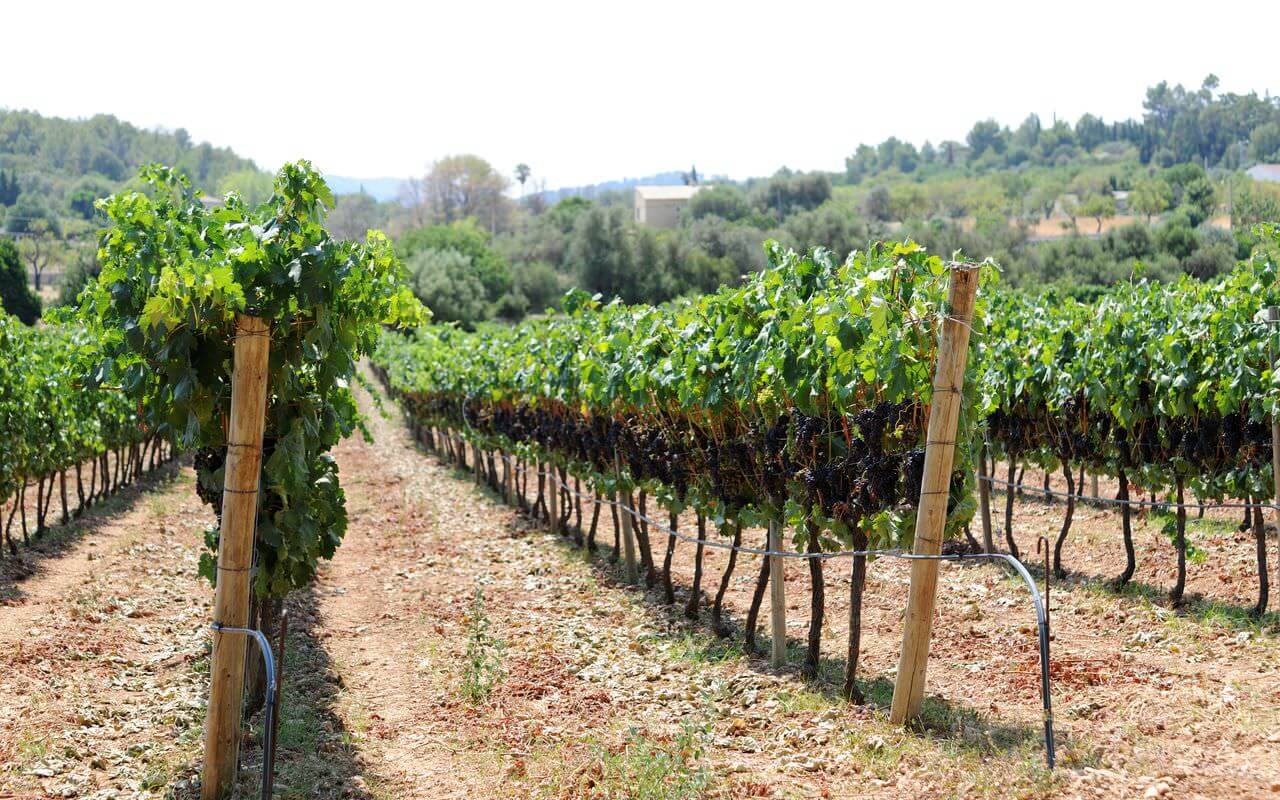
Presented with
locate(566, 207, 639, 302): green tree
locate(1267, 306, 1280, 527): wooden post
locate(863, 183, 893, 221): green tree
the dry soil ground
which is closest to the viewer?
the dry soil ground

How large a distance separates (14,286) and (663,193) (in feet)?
262

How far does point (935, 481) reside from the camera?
6434 millimetres

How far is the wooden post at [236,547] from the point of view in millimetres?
6012

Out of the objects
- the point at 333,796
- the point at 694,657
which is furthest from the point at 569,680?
the point at 333,796

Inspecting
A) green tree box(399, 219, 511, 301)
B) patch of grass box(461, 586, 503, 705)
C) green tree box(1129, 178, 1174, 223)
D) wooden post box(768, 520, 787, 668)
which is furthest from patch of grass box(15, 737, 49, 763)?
green tree box(1129, 178, 1174, 223)

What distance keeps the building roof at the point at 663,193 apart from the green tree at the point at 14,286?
70141 mm

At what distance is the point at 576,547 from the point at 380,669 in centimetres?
593

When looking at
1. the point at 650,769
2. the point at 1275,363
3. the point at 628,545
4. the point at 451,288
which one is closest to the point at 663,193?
the point at 451,288

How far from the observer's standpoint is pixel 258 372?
6.03 m

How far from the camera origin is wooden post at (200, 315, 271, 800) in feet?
19.7

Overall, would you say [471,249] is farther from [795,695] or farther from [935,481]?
[935,481]

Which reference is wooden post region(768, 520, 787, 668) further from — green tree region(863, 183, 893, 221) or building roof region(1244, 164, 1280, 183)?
building roof region(1244, 164, 1280, 183)

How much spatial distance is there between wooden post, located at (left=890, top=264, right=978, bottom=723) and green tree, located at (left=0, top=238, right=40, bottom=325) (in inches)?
2108

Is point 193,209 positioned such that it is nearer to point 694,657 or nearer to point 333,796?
point 333,796
